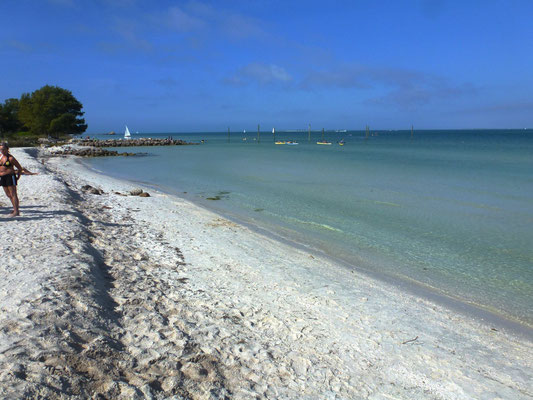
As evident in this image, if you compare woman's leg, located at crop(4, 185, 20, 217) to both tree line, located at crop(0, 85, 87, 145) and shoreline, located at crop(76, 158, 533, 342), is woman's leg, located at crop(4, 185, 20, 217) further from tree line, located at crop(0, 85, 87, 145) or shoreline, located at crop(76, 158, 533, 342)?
tree line, located at crop(0, 85, 87, 145)

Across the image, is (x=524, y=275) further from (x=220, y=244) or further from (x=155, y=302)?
(x=155, y=302)

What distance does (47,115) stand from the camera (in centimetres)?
6512

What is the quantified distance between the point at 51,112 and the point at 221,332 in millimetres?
72940

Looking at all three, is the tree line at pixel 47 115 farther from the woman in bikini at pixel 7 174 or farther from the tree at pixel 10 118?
the woman in bikini at pixel 7 174

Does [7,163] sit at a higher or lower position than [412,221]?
higher

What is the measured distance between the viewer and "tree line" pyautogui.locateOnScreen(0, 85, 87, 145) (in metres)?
64.4

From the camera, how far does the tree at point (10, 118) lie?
60550 mm

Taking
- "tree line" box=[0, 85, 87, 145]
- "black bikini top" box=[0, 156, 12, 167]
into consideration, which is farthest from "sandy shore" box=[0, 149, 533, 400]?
"tree line" box=[0, 85, 87, 145]

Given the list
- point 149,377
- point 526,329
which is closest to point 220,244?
point 149,377

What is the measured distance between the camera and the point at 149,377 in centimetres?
375

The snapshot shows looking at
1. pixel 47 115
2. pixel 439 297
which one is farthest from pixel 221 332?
pixel 47 115

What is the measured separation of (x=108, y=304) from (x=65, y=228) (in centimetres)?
427

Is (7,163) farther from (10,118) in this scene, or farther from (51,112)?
(10,118)

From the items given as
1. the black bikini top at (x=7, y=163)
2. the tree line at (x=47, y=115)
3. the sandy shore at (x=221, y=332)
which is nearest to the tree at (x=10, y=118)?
the tree line at (x=47, y=115)
